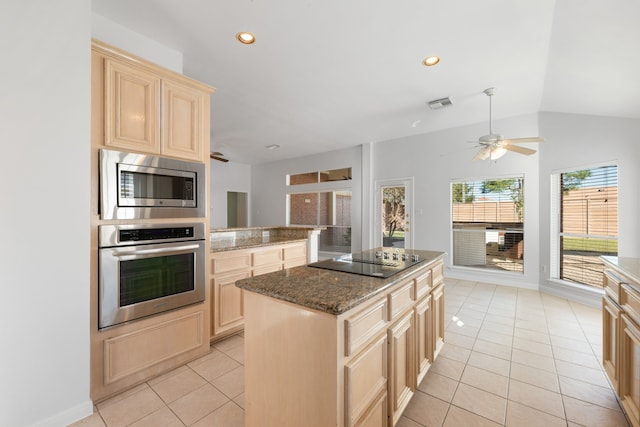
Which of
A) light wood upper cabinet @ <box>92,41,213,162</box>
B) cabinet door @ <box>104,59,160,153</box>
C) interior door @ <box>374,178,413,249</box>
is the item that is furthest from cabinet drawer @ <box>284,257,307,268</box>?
interior door @ <box>374,178,413,249</box>

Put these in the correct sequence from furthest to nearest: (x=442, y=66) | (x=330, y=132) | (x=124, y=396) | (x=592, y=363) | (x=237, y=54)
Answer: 1. (x=330, y=132)
2. (x=442, y=66)
3. (x=237, y=54)
4. (x=592, y=363)
5. (x=124, y=396)

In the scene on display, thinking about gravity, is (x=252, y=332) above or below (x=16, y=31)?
below

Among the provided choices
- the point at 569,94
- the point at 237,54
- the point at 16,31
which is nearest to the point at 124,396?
the point at 16,31

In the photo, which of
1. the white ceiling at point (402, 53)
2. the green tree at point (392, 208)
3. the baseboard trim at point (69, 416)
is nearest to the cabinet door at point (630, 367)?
the white ceiling at point (402, 53)

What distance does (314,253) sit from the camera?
12.3ft

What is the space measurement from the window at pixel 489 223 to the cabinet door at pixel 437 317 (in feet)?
10.7

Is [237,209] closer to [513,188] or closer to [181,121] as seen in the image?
[181,121]

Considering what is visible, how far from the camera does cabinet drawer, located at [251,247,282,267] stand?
9.47 feet

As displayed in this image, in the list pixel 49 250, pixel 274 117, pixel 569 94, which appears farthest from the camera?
pixel 274 117

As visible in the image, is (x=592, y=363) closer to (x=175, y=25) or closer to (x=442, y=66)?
(x=442, y=66)

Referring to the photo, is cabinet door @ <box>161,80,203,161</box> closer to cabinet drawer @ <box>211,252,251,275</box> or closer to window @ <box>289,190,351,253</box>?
cabinet drawer @ <box>211,252,251,275</box>

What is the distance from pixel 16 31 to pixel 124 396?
2296 mm

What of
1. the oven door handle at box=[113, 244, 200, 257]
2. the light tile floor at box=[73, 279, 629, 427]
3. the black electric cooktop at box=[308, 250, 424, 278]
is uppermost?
the oven door handle at box=[113, 244, 200, 257]

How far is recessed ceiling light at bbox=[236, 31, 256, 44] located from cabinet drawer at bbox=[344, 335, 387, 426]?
2.74 metres
